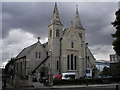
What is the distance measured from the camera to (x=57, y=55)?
60.2 m

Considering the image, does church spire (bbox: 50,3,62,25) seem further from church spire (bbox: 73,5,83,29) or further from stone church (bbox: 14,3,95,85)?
church spire (bbox: 73,5,83,29)

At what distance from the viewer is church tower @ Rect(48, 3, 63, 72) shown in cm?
5959

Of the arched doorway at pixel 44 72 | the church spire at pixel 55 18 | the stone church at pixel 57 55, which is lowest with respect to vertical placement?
the arched doorway at pixel 44 72

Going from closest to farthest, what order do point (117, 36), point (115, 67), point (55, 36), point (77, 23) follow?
1. point (117, 36)
2. point (55, 36)
3. point (77, 23)
4. point (115, 67)

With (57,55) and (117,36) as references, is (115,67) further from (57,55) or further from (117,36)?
(117,36)

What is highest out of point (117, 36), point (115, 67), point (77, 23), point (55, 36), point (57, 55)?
point (77, 23)

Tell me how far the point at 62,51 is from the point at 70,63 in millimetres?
4756

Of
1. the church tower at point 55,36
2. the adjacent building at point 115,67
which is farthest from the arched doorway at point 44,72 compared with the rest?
the adjacent building at point 115,67

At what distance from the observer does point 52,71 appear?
58.0 metres

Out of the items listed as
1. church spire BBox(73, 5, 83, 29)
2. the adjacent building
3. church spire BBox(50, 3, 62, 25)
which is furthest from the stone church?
the adjacent building

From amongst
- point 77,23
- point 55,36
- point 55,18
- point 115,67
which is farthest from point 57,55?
point 115,67

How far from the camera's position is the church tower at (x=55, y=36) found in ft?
196

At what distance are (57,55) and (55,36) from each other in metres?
6.02

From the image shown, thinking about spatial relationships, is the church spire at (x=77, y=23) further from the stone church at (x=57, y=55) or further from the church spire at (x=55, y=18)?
the church spire at (x=55, y=18)
